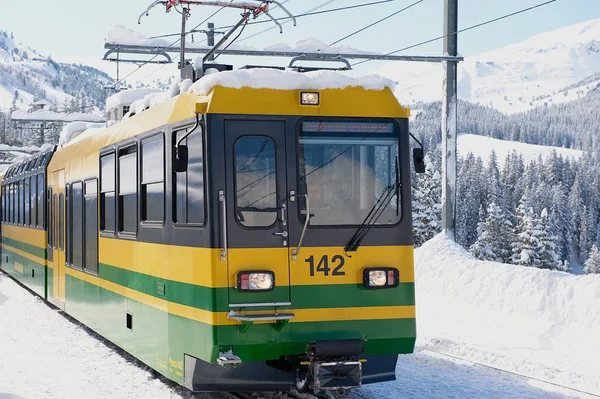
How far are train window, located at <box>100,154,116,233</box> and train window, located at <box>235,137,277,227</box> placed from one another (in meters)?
3.09

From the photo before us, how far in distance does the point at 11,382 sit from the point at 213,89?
13.4ft

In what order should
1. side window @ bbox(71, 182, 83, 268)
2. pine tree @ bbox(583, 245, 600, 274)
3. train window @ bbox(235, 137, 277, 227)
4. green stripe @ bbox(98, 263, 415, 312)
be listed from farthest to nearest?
pine tree @ bbox(583, 245, 600, 274) < side window @ bbox(71, 182, 83, 268) < train window @ bbox(235, 137, 277, 227) < green stripe @ bbox(98, 263, 415, 312)

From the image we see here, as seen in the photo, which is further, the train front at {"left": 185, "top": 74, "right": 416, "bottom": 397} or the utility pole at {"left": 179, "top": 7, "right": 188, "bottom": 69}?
the utility pole at {"left": 179, "top": 7, "right": 188, "bottom": 69}

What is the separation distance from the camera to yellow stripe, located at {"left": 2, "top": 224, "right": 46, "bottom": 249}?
15.9m

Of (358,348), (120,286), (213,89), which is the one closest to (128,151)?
(120,286)

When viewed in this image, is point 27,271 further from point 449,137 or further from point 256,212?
point 256,212

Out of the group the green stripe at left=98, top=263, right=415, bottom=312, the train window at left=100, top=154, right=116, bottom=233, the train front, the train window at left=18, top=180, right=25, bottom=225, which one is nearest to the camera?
the green stripe at left=98, top=263, right=415, bottom=312

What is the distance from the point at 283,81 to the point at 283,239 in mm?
1394

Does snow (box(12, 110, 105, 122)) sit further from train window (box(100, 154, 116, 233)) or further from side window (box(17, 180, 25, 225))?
train window (box(100, 154, 116, 233))

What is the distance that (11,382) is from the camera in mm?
9188

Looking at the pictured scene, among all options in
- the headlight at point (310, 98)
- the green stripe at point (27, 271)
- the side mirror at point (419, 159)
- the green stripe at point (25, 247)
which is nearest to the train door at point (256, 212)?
the headlight at point (310, 98)

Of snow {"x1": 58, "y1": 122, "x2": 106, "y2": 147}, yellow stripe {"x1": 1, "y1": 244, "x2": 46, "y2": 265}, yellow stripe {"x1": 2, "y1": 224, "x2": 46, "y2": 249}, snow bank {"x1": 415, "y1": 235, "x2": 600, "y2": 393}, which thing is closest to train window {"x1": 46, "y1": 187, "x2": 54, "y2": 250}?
yellow stripe {"x1": 2, "y1": 224, "x2": 46, "y2": 249}

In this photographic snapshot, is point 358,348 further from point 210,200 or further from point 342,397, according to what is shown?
point 210,200

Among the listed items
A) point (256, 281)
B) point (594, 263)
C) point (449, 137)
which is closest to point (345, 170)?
point (256, 281)
